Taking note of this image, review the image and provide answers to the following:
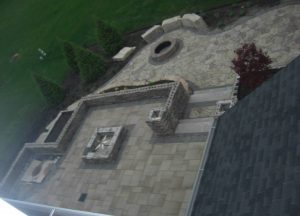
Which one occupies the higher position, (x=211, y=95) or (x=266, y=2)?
(x=266, y=2)

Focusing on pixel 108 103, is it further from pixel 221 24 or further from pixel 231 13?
pixel 231 13

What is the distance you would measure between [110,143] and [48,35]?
2347cm

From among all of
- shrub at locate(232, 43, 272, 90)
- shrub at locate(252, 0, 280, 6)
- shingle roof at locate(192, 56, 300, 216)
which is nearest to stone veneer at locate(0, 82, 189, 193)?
shrub at locate(232, 43, 272, 90)

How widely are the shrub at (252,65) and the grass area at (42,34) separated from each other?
10819mm

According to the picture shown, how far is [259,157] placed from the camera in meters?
12.9

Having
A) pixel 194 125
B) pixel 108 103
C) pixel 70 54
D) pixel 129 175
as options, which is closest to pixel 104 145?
pixel 129 175

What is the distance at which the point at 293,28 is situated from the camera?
24.4 m

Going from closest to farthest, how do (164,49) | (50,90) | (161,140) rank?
(161,140), (164,49), (50,90)

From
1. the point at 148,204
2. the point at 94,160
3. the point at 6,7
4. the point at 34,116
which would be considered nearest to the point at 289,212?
the point at 148,204

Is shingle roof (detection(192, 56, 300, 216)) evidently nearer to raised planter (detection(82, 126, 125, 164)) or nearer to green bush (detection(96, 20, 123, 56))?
raised planter (detection(82, 126, 125, 164))

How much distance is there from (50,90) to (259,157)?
76.5 feet

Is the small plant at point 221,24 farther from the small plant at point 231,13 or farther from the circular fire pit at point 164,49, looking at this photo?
the circular fire pit at point 164,49

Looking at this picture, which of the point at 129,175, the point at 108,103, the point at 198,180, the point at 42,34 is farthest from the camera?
the point at 42,34

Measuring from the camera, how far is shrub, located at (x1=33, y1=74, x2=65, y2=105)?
32281mm
